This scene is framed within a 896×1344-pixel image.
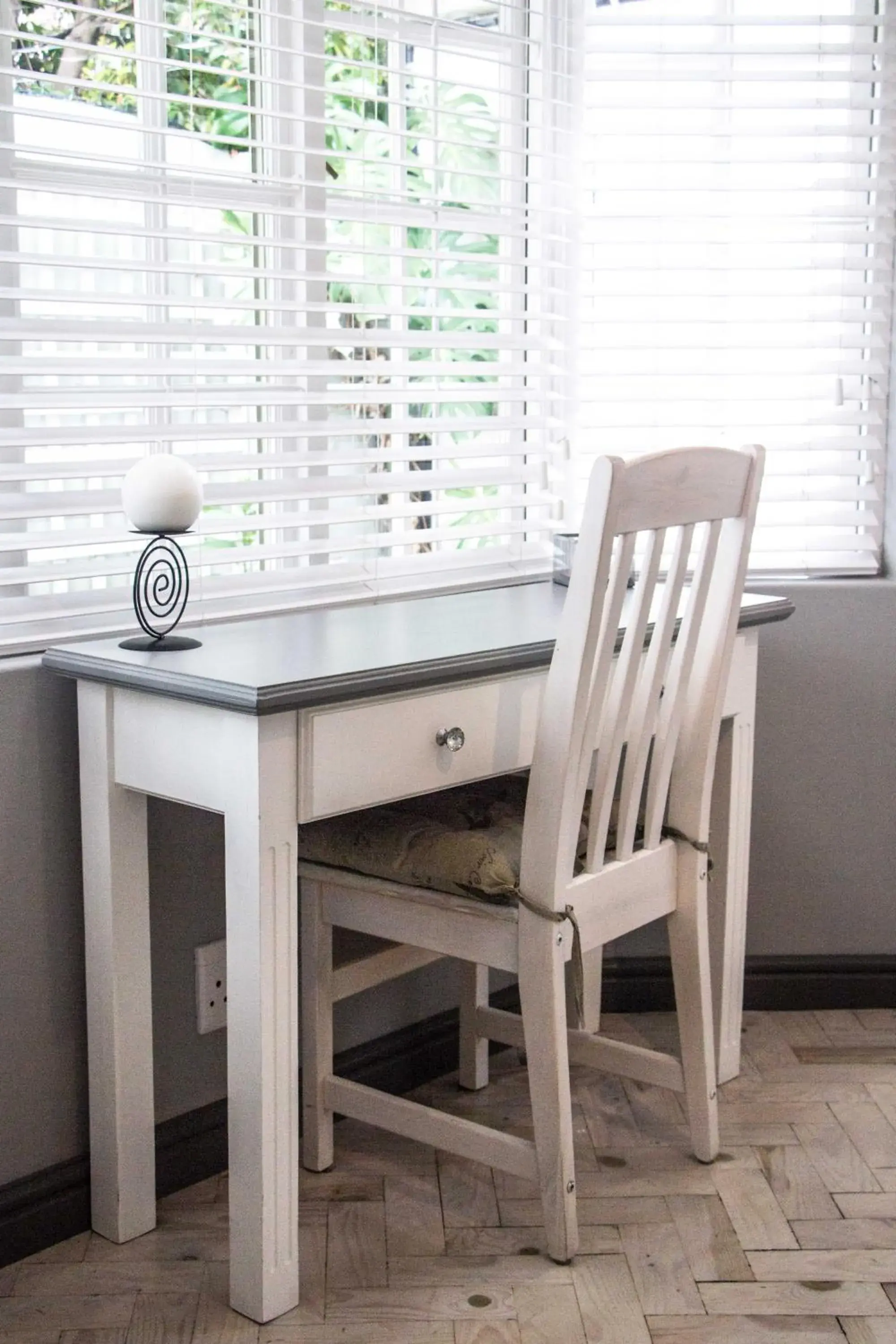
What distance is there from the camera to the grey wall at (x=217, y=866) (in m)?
2.02

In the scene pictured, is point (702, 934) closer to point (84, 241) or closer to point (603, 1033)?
point (603, 1033)

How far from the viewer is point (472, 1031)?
8.32ft

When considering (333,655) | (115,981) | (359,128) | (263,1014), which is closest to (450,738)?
(333,655)

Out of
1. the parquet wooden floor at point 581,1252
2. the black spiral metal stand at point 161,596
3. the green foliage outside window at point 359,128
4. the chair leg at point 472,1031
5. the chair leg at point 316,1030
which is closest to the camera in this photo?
the parquet wooden floor at point 581,1252

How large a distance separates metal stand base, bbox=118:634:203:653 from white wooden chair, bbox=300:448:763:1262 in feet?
1.26

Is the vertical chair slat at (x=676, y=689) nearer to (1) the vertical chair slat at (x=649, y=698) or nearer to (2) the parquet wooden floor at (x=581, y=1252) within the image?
(1) the vertical chair slat at (x=649, y=698)

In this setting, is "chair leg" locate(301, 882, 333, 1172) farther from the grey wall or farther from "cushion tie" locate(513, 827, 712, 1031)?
"cushion tie" locate(513, 827, 712, 1031)

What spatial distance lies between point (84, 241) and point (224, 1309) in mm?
1466

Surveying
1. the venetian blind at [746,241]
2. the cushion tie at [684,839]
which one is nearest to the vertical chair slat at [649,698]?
the cushion tie at [684,839]

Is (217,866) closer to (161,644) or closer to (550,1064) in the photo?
(161,644)

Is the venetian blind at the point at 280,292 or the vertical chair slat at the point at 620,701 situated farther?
the venetian blind at the point at 280,292

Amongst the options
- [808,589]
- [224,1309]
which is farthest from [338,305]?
[224,1309]

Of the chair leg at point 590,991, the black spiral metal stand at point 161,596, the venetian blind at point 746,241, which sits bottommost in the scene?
the chair leg at point 590,991

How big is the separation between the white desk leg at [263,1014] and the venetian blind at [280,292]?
1.60 ft
